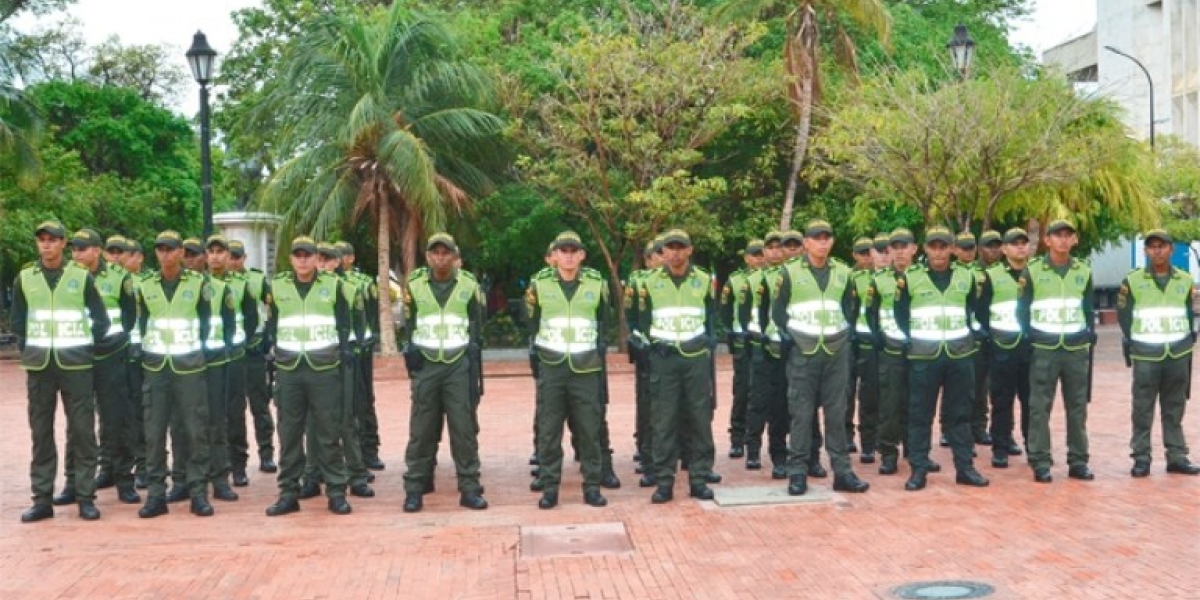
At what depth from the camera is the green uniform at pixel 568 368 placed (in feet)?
34.9

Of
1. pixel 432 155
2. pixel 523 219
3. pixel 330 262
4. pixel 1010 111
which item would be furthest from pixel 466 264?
pixel 330 262

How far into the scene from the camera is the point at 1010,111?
2016cm

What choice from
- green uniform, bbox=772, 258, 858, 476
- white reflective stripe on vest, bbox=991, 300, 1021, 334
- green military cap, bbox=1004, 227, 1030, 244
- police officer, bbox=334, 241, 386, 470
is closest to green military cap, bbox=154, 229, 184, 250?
police officer, bbox=334, 241, 386, 470

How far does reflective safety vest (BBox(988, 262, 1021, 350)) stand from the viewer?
469 inches

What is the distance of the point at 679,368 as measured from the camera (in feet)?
35.6

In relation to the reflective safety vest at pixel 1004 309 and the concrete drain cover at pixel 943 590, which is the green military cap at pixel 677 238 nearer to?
the reflective safety vest at pixel 1004 309

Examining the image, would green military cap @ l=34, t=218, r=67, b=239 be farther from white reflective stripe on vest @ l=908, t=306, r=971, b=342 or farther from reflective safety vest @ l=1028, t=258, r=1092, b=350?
reflective safety vest @ l=1028, t=258, r=1092, b=350

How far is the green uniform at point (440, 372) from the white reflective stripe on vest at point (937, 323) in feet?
11.7

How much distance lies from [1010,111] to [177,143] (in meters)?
31.9

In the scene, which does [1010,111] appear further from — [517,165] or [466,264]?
[466,264]

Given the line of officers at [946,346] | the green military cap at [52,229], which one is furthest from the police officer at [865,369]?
the green military cap at [52,229]

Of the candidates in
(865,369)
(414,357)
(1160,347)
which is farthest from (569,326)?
(1160,347)

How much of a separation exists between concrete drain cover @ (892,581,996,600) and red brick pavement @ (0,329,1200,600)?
10cm

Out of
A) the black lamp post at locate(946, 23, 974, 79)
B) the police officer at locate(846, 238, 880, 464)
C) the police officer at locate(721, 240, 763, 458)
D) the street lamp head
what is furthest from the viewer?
the black lamp post at locate(946, 23, 974, 79)
